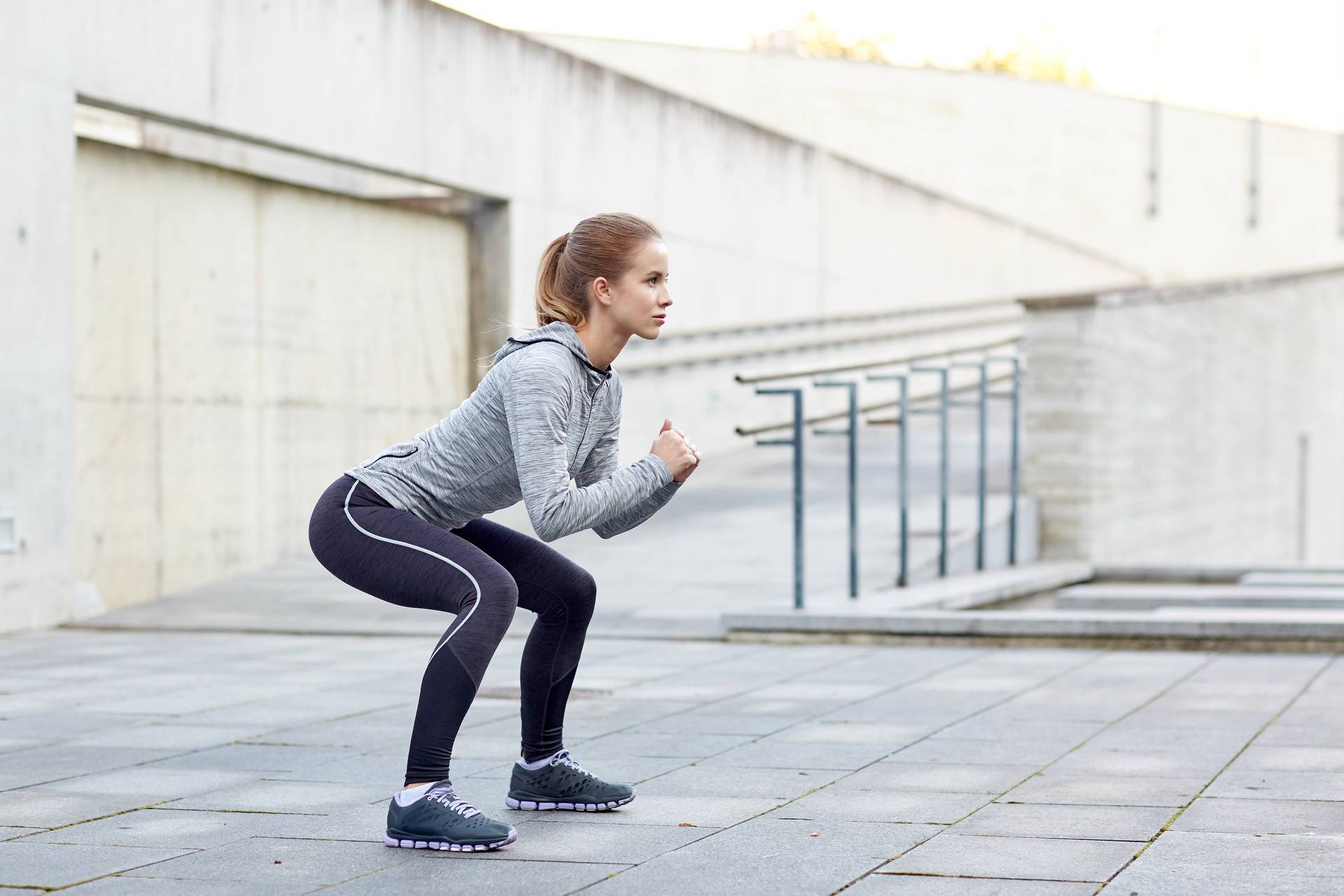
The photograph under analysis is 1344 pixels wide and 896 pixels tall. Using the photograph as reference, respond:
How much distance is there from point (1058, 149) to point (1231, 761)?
25269 millimetres

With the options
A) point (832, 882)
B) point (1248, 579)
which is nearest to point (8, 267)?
point (832, 882)

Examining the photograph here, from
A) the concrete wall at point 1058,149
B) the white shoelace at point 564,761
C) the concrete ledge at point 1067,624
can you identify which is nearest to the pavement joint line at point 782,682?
the concrete ledge at point 1067,624

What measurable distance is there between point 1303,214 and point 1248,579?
24038 millimetres

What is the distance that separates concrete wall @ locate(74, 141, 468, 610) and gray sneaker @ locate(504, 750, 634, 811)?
5.99 metres

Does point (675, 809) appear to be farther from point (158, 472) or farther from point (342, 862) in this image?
point (158, 472)

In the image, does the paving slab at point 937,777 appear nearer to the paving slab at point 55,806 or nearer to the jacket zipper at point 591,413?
the jacket zipper at point 591,413

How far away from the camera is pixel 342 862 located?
12.0 ft

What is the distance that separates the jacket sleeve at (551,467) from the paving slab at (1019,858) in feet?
3.10

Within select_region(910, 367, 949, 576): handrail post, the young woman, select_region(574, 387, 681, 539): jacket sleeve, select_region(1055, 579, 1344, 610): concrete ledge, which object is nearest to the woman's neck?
the young woman

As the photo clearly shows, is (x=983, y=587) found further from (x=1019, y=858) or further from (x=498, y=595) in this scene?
(x=498, y=595)

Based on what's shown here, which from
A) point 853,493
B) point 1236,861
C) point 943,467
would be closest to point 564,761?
point 1236,861

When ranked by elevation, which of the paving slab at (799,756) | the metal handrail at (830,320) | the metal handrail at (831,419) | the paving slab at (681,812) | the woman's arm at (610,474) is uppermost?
the metal handrail at (830,320)

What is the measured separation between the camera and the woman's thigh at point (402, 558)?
12.4 ft

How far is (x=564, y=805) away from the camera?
4246 millimetres
